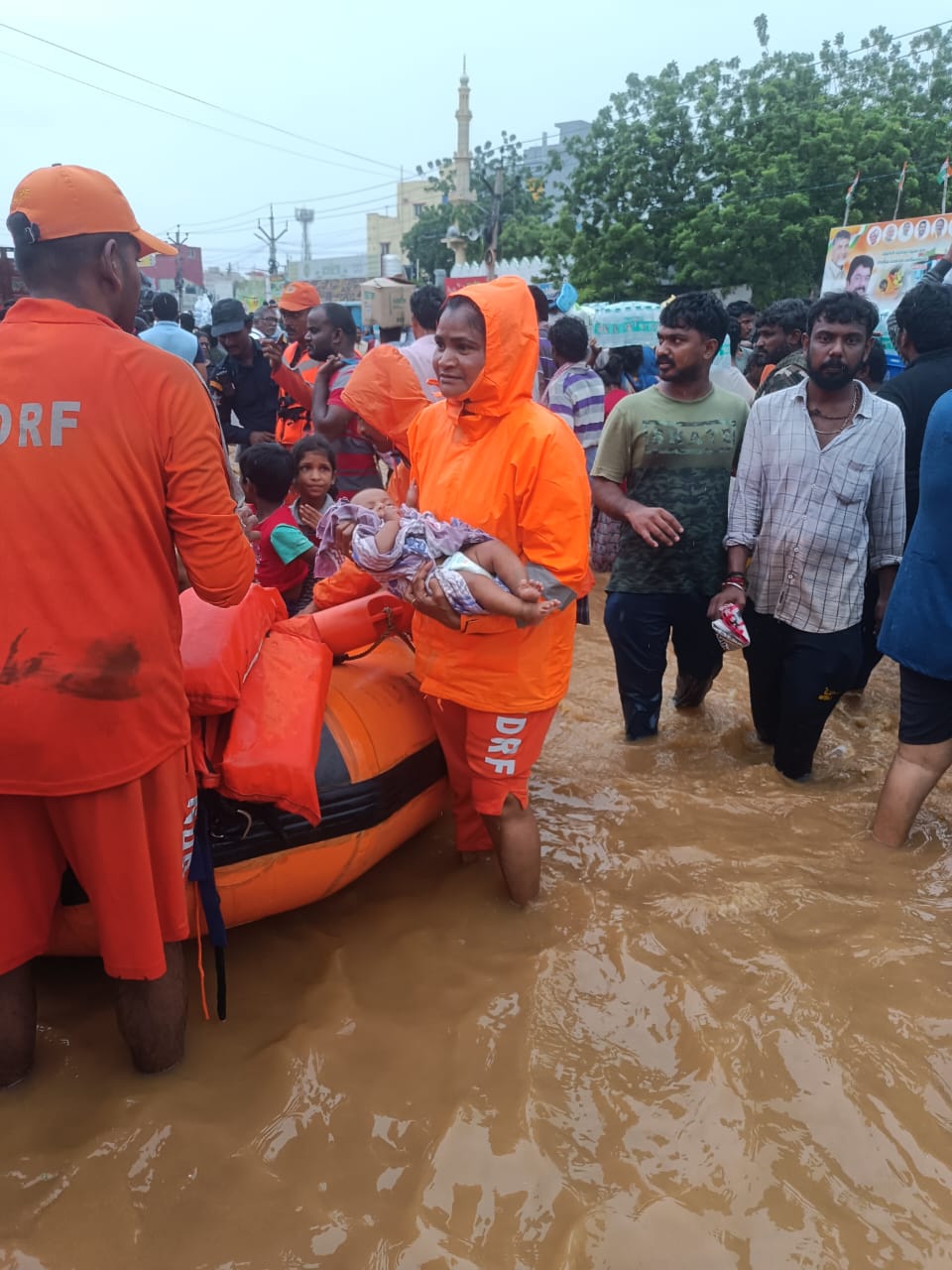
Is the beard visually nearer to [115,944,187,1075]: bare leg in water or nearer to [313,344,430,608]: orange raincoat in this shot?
[313,344,430,608]: orange raincoat

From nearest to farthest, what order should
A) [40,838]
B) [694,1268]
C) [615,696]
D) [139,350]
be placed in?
[694,1268] < [139,350] < [40,838] < [615,696]

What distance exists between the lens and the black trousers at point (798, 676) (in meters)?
3.49

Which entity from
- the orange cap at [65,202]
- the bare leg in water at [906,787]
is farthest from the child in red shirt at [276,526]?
the bare leg in water at [906,787]

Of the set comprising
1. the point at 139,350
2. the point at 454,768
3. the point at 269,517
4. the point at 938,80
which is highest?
the point at 938,80

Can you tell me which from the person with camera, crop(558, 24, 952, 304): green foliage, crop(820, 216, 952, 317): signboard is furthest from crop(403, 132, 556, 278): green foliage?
the person with camera

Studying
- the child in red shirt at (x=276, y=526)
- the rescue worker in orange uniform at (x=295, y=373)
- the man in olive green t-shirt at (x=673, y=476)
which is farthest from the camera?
the rescue worker in orange uniform at (x=295, y=373)

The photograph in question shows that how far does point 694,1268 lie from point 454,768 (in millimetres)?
1532

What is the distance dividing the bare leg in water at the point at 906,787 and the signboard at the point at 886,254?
1223 centimetres

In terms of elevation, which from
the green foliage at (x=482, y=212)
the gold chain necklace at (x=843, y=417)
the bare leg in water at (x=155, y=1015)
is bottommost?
the bare leg in water at (x=155, y=1015)

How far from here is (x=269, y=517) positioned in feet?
11.6


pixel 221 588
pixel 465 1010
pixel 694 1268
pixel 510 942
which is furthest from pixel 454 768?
pixel 694 1268

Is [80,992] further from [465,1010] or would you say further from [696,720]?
[696,720]

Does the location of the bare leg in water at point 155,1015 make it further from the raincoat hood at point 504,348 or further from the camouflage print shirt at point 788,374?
the camouflage print shirt at point 788,374

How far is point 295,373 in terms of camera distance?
577 cm
